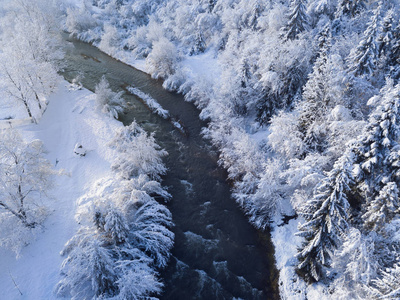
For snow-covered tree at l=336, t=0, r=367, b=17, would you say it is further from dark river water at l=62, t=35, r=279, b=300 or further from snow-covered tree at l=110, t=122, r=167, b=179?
snow-covered tree at l=110, t=122, r=167, b=179

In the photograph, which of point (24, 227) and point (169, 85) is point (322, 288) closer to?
point (24, 227)

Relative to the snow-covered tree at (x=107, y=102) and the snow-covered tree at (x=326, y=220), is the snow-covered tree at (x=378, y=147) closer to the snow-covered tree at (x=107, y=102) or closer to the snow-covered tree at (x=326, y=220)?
the snow-covered tree at (x=326, y=220)

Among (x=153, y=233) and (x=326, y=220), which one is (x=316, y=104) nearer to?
(x=326, y=220)

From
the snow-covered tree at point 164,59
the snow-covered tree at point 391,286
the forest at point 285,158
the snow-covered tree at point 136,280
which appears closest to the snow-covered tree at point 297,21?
the forest at point 285,158

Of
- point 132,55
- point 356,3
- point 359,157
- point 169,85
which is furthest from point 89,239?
point 132,55

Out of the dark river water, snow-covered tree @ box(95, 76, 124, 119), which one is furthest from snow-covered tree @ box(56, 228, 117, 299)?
snow-covered tree @ box(95, 76, 124, 119)

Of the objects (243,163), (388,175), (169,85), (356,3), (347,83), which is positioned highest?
(356,3)
